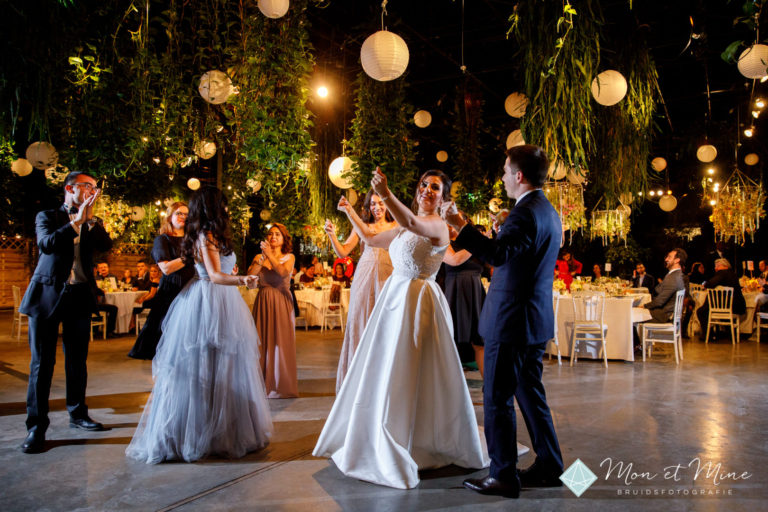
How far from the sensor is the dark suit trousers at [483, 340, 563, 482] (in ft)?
7.88

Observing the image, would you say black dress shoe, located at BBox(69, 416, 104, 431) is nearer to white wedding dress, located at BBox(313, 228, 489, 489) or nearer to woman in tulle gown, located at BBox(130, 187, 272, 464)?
woman in tulle gown, located at BBox(130, 187, 272, 464)

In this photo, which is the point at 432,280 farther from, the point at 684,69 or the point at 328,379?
the point at 684,69

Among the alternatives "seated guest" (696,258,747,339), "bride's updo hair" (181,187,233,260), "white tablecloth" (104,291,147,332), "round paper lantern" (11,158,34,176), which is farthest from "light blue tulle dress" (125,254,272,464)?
"seated guest" (696,258,747,339)

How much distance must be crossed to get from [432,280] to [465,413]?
765mm

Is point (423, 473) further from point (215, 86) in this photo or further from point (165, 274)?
point (215, 86)

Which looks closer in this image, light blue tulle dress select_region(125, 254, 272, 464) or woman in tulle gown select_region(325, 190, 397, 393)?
light blue tulle dress select_region(125, 254, 272, 464)

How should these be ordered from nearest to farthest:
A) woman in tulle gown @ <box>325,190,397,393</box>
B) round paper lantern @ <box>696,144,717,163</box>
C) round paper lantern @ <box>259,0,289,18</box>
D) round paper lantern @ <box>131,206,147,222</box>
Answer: woman in tulle gown @ <box>325,190,397,393</box>
round paper lantern @ <box>259,0,289,18</box>
round paper lantern @ <box>696,144,717,163</box>
round paper lantern @ <box>131,206,147,222</box>

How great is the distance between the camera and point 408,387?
2.67 meters

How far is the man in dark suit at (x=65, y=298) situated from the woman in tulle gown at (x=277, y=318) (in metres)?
1.39

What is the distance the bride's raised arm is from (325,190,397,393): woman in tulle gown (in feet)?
3.12

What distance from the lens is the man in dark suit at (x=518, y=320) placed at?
7.80 feet

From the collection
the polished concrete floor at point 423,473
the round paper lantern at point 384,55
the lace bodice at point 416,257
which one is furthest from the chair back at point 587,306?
the lace bodice at point 416,257

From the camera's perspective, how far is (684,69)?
434 inches

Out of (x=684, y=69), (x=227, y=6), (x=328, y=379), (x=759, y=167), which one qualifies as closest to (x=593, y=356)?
(x=328, y=379)
